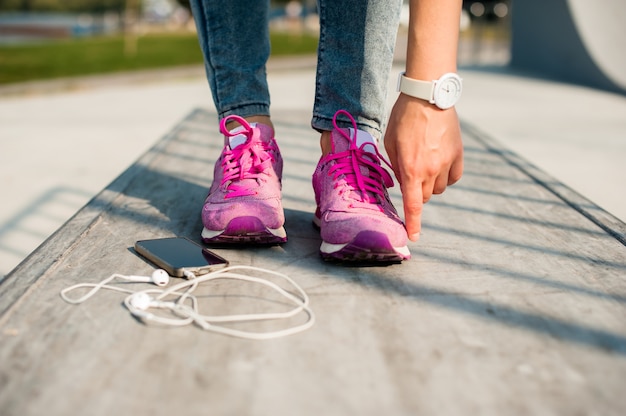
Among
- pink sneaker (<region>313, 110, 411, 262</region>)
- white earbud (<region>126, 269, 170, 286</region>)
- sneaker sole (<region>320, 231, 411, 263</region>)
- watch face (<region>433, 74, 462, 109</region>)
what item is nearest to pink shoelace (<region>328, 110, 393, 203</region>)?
pink sneaker (<region>313, 110, 411, 262</region>)

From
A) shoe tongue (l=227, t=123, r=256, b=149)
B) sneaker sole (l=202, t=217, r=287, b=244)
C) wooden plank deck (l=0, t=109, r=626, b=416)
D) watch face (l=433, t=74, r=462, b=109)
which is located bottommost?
wooden plank deck (l=0, t=109, r=626, b=416)

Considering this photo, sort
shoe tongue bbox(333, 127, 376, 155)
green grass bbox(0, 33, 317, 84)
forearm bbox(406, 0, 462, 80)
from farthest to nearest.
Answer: green grass bbox(0, 33, 317, 84) → shoe tongue bbox(333, 127, 376, 155) → forearm bbox(406, 0, 462, 80)

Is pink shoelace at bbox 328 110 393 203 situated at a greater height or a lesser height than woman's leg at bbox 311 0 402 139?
lesser

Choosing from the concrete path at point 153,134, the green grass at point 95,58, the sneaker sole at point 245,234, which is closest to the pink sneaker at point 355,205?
the sneaker sole at point 245,234

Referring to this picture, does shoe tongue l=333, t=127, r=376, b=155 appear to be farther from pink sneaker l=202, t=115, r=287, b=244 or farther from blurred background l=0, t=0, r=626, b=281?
blurred background l=0, t=0, r=626, b=281

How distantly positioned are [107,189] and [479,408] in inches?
44.2

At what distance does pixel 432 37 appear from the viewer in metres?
0.99

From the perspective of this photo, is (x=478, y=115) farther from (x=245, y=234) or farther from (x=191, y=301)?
(x=191, y=301)

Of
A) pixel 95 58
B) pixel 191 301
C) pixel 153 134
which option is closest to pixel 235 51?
pixel 191 301

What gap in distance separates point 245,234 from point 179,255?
141 mm

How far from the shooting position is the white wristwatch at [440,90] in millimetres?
988

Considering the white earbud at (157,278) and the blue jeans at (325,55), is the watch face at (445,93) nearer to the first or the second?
the blue jeans at (325,55)

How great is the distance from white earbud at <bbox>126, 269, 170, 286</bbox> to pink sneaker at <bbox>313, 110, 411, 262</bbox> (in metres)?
0.29

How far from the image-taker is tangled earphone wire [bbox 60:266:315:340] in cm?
87
